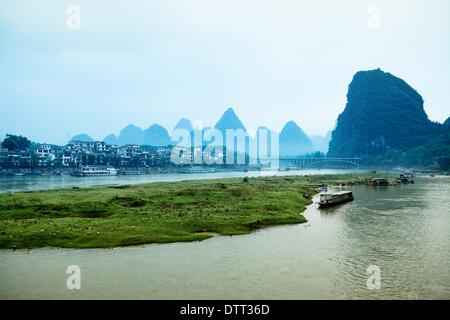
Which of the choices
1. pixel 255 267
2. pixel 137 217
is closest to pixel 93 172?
pixel 137 217

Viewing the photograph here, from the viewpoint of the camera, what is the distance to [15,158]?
491ft

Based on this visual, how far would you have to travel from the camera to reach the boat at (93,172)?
138m

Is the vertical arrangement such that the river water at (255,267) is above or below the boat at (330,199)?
below

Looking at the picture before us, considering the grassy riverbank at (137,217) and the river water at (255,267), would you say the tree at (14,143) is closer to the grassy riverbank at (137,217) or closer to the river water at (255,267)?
the grassy riverbank at (137,217)

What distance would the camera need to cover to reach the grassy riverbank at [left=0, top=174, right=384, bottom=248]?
26172 millimetres

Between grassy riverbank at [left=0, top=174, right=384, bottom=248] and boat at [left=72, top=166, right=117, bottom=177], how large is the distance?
101m

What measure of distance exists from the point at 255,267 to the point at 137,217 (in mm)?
15941

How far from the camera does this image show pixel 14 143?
16112 cm

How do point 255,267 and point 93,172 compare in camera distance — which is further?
point 93,172

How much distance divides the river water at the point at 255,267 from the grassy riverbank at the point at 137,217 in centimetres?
158

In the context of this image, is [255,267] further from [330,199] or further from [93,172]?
[93,172]

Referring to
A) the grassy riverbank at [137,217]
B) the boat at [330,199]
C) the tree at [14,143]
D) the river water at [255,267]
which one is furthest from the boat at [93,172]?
the river water at [255,267]
